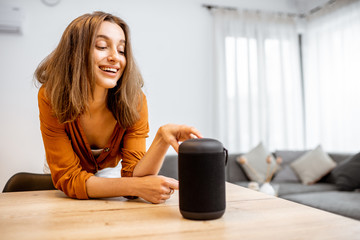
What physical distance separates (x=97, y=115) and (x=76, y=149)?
17cm

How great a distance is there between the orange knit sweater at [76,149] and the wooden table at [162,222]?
120 mm

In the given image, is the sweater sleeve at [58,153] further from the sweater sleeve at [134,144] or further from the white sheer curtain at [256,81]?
the white sheer curtain at [256,81]

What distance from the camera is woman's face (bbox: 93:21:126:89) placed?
45.6 inches

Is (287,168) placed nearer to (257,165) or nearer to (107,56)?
(257,165)

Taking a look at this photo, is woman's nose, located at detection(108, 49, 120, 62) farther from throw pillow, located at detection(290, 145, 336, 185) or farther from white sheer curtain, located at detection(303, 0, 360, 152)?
white sheer curtain, located at detection(303, 0, 360, 152)

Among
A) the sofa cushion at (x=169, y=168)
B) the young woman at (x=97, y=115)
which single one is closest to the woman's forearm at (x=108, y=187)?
the young woman at (x=97, y=115)

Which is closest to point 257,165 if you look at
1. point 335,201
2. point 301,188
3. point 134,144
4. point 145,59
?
point 301,188

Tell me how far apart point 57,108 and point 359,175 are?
279 cm

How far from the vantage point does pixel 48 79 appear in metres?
1.17

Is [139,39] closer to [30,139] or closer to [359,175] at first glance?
[30,139]

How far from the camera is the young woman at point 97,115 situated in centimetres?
102

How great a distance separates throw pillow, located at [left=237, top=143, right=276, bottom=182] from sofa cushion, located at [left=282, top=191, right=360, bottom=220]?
1.77 feet

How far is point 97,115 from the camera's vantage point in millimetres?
1319

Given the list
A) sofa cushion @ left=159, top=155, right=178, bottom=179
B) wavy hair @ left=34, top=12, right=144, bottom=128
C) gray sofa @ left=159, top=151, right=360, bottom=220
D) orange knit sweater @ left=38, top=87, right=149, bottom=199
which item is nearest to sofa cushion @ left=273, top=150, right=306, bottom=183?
gray sofa @ left=159, top=151, right=360, bottom=220
